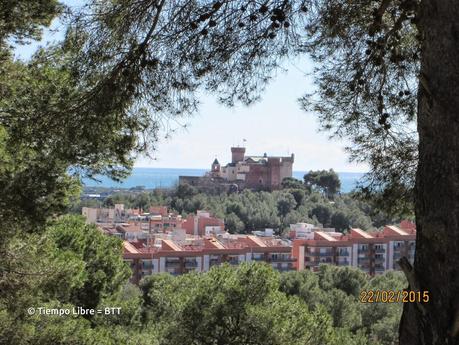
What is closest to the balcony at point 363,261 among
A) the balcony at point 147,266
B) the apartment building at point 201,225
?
the apartment building at point 201,225

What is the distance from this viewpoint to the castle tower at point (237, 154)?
74562 millimetres

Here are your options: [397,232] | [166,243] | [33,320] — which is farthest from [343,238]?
[33,320]

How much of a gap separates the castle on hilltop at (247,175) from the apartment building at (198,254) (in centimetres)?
2440

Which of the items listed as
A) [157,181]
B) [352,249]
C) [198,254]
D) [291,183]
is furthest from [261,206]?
[157,181]

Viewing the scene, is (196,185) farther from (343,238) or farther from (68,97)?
(68,97)

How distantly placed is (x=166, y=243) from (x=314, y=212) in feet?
62.5

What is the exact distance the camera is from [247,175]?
67500 millimetres

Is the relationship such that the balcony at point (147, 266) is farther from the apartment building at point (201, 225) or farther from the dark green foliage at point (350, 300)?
the dark green foliage at point (350, 300)

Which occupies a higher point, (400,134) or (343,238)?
(400,134)

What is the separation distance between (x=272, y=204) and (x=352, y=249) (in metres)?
14.6

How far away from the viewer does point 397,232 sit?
39.4 meters

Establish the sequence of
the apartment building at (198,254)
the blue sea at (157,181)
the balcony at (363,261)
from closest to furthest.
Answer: the blue sea at (157,181), the apartment building at (198,254), the balcony at (363,261)

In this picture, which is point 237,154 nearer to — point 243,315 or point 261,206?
point 261,206

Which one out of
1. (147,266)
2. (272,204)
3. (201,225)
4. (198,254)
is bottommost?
(147,266)
